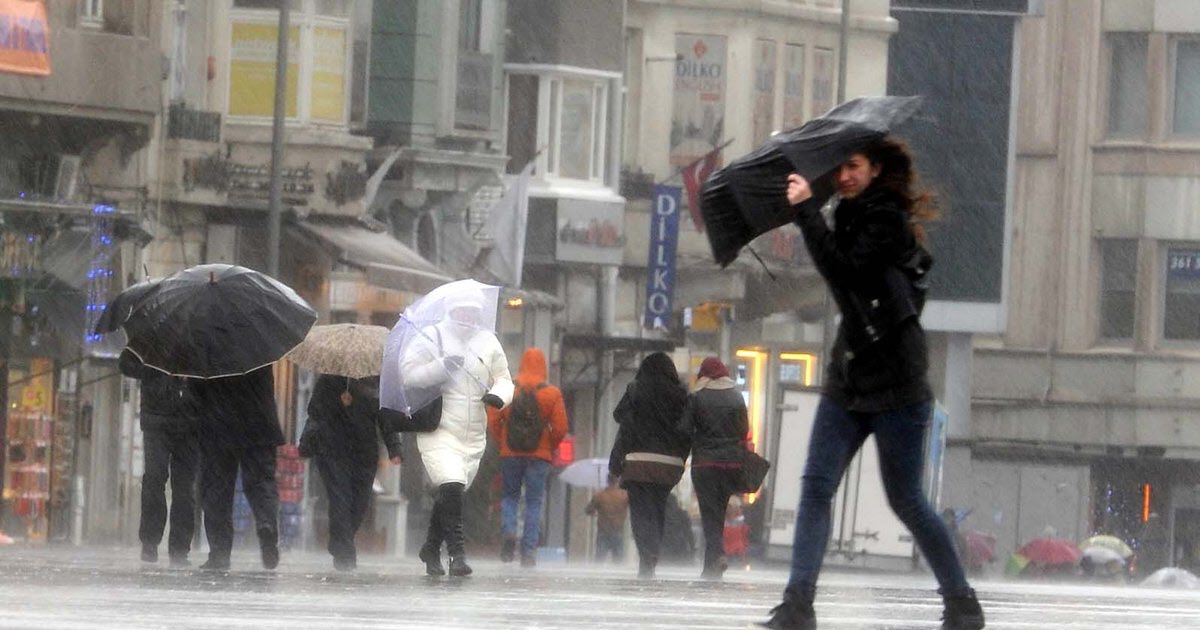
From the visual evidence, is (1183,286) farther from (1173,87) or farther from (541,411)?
(541,411)

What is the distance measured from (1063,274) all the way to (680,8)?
15673mm

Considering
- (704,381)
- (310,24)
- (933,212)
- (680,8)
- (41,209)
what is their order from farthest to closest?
1. (680,8)
2. (310,24)
3. (41,209)
4. (704,381)
5. (933,212)

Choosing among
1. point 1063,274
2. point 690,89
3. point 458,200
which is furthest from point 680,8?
point 1063,274

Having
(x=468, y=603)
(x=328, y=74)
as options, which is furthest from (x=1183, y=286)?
(x=468, y=603)

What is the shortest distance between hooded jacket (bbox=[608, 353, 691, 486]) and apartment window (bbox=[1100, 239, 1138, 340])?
38527 mm

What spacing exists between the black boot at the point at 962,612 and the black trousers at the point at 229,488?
8.58 metres

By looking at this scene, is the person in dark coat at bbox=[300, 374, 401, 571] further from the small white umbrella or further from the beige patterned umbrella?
the small white umbrella

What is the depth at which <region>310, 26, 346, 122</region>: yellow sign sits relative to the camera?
36250 millimetres

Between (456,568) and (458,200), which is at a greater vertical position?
(458,200)

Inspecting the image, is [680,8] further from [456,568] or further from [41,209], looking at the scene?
[456,568]

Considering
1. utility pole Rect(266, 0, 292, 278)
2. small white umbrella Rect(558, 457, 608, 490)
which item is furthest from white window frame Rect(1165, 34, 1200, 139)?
utility pole Rect(266, 0, 292, 278)

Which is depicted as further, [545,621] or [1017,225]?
[1017,225]

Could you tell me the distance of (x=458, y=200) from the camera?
39.5m

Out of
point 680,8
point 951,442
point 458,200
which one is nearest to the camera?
point 458,200
